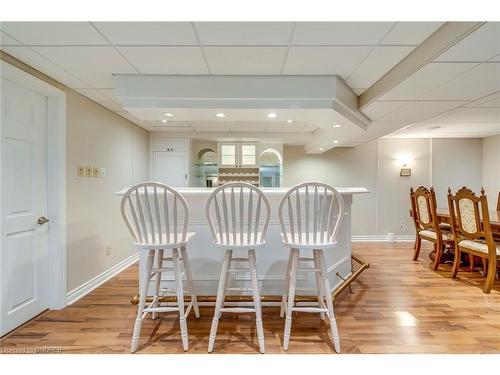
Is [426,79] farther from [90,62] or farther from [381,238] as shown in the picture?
[381,238]

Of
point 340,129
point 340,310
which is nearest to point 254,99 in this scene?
point 340,129

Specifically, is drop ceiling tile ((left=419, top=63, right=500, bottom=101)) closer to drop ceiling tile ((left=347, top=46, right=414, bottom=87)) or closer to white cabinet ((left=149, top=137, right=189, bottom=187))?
drop ceiling tile ((left=347, top=46, right=414, bottom=87))

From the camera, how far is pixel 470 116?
3852 millimetres

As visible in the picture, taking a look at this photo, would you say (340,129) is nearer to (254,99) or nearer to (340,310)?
(254,99)

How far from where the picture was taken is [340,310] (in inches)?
101

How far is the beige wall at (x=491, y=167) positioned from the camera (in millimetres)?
5391

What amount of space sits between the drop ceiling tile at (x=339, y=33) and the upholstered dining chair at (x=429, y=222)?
9.17 feet

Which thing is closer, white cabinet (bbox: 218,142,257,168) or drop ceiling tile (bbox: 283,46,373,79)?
drop ceiling tile (bbox: 283,46,373,79)

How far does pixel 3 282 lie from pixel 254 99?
252cm

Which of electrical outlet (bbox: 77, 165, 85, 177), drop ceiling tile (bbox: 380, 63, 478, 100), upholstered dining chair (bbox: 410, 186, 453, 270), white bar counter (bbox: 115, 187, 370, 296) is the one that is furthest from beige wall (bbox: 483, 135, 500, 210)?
electrical outlet (bbox: 77, 165, 85, 177)

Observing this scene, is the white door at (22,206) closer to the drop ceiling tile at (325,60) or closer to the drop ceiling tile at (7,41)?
the drop ceiling tile at (7,41)

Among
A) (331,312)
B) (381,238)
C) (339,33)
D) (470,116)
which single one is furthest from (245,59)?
(381,238)

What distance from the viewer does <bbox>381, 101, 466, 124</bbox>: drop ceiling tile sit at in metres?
3.06

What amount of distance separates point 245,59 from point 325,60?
2.13 ft
